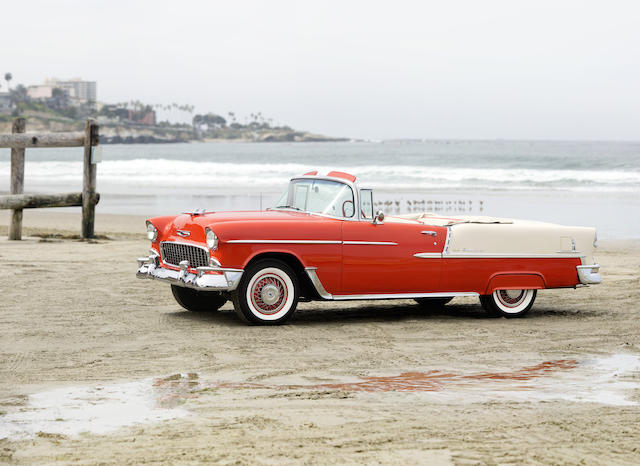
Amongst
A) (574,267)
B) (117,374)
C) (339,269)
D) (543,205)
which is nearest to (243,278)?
(339,269)

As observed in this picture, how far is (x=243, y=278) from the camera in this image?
29.1 ft

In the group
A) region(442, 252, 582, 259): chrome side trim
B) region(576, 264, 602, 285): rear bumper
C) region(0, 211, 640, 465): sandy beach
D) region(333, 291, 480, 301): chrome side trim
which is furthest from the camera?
region(576, 264, 602, 285): rear bumper

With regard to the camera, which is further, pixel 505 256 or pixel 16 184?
pixel 16 184

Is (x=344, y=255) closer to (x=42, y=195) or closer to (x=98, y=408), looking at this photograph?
(x=98, y=408)

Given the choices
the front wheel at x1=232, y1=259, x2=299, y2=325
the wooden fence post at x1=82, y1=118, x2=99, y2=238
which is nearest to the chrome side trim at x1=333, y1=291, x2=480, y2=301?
the front wheel at x1=232, y1=259, x2=299, y2=325

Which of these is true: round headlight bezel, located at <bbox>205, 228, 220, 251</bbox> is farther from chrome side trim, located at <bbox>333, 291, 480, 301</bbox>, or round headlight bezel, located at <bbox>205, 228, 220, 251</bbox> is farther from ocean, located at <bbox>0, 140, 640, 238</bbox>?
ocean, located at <bbox>0, 140, 640, 238</bbox>

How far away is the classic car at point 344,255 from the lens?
892 cm

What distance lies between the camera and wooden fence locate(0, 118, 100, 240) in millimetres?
15859

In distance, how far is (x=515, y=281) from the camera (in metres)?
10.1

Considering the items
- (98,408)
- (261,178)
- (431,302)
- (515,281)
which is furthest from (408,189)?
(98,408)

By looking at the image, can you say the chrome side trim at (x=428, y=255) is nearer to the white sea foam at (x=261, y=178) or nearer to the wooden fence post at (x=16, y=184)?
the wooden fence post at (x=16, y=184)

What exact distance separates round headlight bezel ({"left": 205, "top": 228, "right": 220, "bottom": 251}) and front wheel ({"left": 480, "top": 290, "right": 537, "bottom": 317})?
3.16 metres

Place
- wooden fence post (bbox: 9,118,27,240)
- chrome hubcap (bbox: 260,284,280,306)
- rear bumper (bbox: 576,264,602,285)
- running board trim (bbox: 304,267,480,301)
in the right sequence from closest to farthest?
chrome hubcap (bbox: 260,284,280,306), running board trim (bbox: 304,267,480,301), rear bumper (bbox: 576,264,602,285), wooden fence post (bbox: 9,118,27,240)

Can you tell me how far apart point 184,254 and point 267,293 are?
3.24 ft
